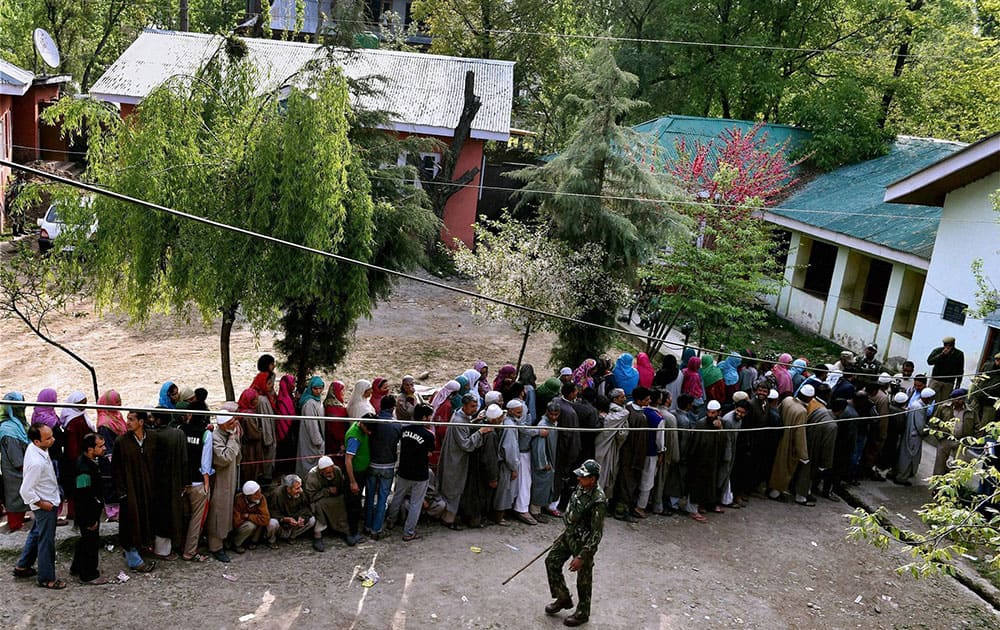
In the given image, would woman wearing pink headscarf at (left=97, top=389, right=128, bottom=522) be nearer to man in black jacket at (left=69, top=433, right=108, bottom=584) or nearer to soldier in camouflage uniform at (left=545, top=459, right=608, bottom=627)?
man in black jacket at (left=69, top=433, right=108, bottom=584)

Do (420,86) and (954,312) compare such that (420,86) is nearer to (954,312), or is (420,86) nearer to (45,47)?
(45,47)

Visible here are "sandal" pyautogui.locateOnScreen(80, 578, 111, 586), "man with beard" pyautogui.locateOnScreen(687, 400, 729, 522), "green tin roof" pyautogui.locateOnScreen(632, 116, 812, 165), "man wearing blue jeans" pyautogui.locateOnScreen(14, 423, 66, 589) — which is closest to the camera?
"man wearing blue jeans" pyautogui.locateOnScreen(14, 423, 66, 589)

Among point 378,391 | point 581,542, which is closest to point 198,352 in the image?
point 378,391

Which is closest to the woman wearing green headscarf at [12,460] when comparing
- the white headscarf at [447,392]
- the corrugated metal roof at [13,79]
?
the white headscarf at [447,392]

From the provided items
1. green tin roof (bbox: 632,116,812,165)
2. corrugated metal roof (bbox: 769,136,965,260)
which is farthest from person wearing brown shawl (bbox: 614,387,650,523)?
green tin roof (bbox: 632,116,812,165)

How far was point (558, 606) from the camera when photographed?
24.7ft

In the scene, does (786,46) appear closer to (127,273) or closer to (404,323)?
(404,323)

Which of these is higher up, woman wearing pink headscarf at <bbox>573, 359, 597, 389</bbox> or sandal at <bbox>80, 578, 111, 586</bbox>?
woman wearing pink headscarf at <bbox>573, 359, 597, 389</bbox>

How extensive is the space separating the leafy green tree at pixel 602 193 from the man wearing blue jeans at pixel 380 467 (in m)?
5.27

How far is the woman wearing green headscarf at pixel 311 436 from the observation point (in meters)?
8.84

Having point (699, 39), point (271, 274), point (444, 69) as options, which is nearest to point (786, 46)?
point (699, 39)

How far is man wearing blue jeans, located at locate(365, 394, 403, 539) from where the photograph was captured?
27.7ft

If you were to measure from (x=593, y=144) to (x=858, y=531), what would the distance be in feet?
27.4

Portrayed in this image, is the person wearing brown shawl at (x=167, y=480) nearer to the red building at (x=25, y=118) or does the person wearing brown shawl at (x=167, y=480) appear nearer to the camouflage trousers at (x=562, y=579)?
the camouflage trousers at (x=562, y=579)
